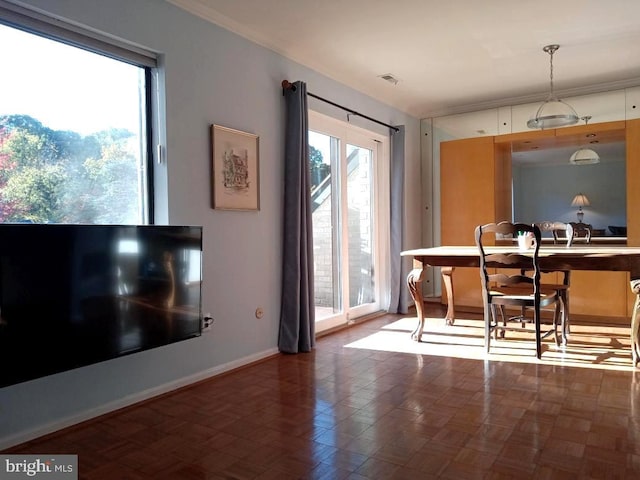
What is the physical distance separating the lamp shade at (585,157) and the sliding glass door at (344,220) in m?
2.19

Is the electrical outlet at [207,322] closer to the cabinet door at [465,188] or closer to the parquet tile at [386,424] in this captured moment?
the parquet tile at [386,424]

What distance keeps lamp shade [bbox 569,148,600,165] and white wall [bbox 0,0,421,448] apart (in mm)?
3177

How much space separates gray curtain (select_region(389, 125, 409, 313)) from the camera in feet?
17.9

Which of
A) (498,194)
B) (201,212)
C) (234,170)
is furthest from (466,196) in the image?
(201,212)

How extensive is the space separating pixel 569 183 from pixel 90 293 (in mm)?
5229

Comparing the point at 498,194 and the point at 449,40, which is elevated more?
the point at 449,40

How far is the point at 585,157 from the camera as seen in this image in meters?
5.20

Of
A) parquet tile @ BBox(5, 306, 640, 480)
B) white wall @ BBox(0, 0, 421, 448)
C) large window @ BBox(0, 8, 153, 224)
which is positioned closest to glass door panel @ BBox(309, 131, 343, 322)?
white wall @ BBox(0, 0, 421, 448)

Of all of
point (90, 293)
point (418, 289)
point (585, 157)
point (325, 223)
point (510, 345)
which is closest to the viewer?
point (90, 293)

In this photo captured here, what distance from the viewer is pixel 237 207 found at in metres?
3.39

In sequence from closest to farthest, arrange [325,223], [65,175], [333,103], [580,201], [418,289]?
[65,175] < [418,289] < [333,103] < [325,223] < [580,201]

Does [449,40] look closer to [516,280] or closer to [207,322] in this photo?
[516,280]

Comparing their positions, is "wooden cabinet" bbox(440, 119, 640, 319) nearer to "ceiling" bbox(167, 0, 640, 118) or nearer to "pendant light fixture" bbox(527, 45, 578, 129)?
"ceiling" bbox(167, 0, 640, 118)

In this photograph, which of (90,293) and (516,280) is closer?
(90,293)
